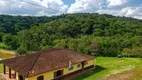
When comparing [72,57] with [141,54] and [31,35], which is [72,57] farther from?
[31,35]

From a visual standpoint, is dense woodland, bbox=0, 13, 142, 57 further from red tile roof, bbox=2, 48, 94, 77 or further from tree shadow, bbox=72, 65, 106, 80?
red tile roof, bbox=2, 48, 94, 77

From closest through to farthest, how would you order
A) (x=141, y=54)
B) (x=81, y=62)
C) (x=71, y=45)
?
1. (x=81, y=62)
2. (x=141, y=54)
3. (x=71, y=45)

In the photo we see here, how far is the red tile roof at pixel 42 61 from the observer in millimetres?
20188

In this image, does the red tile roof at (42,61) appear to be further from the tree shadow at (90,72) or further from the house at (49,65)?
the tree shadow at (90,72)

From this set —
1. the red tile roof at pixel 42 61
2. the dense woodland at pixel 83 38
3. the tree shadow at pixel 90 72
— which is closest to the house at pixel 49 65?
the red tile roof at pixel 42 61

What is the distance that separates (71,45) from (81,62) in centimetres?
1804

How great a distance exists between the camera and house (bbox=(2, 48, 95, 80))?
20.1m

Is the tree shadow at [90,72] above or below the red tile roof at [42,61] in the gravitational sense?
below

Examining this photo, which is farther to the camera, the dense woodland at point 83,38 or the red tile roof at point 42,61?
the dense woodland at point 83,38

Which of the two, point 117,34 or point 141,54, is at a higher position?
point 117,34

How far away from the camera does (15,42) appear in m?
60.8

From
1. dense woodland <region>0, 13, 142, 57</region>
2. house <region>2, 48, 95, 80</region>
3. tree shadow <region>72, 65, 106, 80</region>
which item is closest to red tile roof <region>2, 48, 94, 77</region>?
house <region>2, 48, 95, 80</region>

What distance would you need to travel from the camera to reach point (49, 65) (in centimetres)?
2203

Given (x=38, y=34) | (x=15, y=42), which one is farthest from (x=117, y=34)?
(x=15, y=42)
